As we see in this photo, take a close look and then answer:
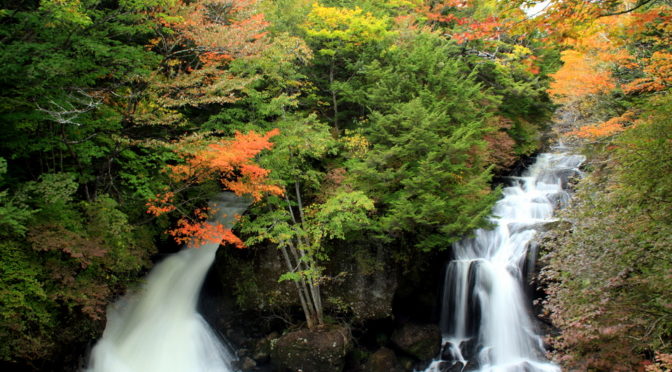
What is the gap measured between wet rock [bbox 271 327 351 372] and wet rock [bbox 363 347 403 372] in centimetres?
81

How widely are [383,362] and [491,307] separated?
3.34 meters

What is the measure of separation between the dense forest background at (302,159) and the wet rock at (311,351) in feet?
1.74

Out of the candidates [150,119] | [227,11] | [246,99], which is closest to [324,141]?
[246,99]

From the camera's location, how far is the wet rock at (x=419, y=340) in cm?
973

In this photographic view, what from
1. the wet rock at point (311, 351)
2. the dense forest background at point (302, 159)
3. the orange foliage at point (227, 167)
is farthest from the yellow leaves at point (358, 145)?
the wet rock at point (311, 351)

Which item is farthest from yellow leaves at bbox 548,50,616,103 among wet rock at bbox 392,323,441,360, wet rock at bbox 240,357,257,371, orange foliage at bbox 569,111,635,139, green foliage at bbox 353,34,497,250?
wet rock at bbox 240,357,257,371

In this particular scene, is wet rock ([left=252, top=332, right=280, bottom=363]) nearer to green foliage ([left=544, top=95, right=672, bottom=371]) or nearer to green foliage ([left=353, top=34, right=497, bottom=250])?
green foliage ([left=353, top=34, right=497, bottom=250])

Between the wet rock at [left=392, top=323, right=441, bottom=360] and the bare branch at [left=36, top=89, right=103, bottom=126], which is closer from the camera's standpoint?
the bare branch at [left=36, top=89, right=103, bottom=126]

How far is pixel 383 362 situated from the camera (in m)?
9.51

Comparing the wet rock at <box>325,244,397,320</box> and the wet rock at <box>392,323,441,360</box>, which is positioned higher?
the wet rock at <box>325,244,397,320</box>

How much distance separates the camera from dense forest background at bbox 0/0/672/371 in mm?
5301

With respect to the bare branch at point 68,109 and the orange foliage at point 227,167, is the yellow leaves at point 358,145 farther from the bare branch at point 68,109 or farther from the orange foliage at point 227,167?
the bare branch at point 68,109

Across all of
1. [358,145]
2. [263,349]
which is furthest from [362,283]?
[358,145]

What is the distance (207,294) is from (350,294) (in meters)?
4.23
